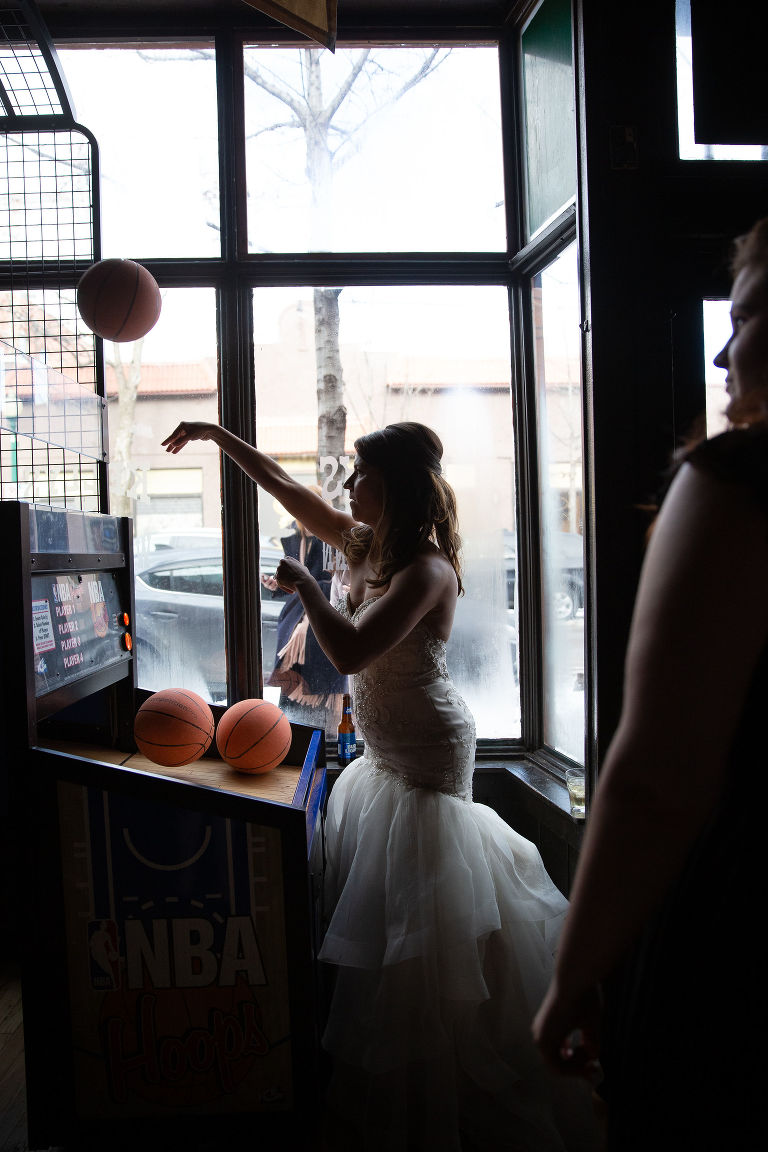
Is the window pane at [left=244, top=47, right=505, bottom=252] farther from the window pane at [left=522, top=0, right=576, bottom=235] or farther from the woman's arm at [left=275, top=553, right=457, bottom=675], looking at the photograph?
the woman's arm at [left=275, top=553, right=457, bottom=675]

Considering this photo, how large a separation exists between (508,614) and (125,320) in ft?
5.69

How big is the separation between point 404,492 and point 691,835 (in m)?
1.54

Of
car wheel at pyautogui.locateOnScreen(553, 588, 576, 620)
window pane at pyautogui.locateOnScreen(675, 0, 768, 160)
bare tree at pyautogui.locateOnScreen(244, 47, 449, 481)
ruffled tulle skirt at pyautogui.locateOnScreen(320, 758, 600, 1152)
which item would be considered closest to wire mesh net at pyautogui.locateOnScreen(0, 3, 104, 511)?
bare tree at pyautogui.locateOnScreen(244, 47, 449, 481)

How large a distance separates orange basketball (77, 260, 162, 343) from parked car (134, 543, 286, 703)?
3.06ft

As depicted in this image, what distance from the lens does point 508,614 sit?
3.04 meters

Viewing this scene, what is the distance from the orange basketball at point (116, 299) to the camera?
7.45 feet

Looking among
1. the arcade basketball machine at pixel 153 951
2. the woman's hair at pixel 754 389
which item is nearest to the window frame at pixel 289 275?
the arcade basketball machine at pixel 153 951

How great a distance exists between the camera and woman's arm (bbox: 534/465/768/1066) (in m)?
0.69

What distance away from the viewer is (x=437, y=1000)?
1.83 metres

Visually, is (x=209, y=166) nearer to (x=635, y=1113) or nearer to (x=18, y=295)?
(x=18, y=295)

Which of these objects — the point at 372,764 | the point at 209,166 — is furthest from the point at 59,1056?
the point at 209,166

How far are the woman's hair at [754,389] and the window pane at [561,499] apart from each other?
5.74 ft

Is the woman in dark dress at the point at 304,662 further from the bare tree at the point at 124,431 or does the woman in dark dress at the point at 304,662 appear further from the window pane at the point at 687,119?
the window pane at the point at 687,119

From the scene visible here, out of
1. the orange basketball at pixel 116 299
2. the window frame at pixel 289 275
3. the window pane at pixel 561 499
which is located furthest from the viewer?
the window frame at pixel 289 275
